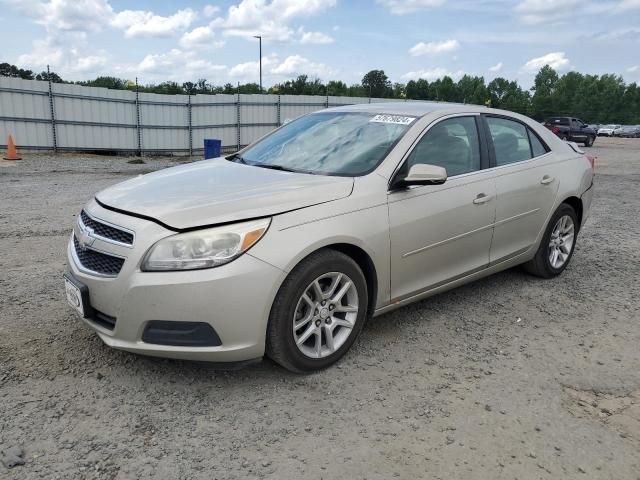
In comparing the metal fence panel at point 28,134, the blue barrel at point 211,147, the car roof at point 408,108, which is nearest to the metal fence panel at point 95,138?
the metal fence panel at point 28,134

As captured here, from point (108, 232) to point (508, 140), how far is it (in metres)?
3.23

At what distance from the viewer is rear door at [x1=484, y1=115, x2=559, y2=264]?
4230mm

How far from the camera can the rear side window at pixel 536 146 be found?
4.73 meters

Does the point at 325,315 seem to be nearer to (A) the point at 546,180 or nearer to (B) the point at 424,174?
(B) the point at 424,174

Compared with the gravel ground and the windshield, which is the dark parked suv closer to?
the gravel ground

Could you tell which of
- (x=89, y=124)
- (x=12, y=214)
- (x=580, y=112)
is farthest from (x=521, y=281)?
(x=580, y=112)

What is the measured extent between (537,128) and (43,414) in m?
4.45

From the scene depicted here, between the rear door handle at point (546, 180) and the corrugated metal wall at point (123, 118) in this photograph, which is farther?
the corrugated metal wall at point (123, 118)

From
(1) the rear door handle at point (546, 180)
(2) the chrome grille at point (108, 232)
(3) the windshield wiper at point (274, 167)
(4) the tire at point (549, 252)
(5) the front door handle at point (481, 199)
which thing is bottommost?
(4) the tire at point (549, 252)

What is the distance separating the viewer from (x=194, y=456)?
246cm

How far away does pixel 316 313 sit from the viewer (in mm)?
3133

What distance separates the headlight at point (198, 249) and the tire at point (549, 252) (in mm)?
3069

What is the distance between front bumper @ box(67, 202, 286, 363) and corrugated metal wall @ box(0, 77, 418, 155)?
1615cm

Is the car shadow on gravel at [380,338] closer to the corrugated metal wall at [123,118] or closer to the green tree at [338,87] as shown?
the corrugated metal wall at [123,118]
